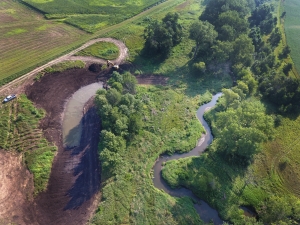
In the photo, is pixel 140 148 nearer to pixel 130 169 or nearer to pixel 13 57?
pixel 130 169

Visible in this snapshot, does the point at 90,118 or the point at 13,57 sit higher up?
the point at 13,57

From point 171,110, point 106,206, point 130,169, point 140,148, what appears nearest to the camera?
point 106,206

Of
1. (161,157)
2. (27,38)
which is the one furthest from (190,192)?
(27,38)

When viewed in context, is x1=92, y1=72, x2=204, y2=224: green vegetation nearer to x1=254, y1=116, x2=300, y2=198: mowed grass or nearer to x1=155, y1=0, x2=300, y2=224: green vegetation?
x1=155, y1=0, x2=300, y2=224: green vegetation

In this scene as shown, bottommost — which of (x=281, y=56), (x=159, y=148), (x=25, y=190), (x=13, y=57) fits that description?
(x=25, y=190)

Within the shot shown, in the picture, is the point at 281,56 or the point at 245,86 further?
the point at 281,56

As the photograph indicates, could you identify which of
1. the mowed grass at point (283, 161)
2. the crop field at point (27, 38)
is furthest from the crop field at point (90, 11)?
the mowed grass at point (283, 161)

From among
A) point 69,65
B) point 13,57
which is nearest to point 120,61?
point 69,65
